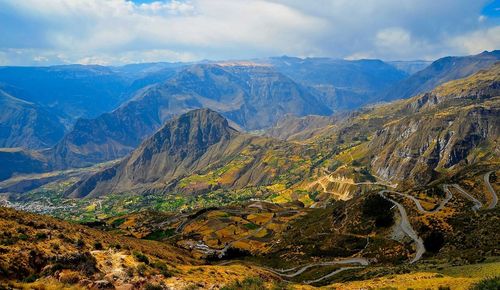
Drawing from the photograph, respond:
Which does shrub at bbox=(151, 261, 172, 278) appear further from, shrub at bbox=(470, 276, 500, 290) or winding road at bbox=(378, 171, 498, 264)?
winding road at bbox=(378, 171, 498, 264)

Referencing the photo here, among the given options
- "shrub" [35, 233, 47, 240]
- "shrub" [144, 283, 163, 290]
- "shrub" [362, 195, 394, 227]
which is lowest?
"shrub" [362, 195, 394, 227]

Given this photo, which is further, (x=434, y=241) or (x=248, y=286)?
(x=434, y=241)

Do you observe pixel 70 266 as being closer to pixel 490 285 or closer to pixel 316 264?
pixel 490 285

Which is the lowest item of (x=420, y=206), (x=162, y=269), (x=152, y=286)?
(x=420, y=206)

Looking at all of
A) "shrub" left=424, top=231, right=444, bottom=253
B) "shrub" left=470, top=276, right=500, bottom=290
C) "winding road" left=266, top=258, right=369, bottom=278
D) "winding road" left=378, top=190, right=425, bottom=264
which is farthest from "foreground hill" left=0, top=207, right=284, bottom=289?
"shrub" left=424, top=231, right=444, bottom=253

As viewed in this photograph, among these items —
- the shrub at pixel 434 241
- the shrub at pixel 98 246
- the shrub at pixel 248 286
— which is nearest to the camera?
the shrub at pixel 248 286

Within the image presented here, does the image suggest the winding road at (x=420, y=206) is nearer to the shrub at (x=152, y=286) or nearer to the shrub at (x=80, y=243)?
the shrub at (x=152, y=286)

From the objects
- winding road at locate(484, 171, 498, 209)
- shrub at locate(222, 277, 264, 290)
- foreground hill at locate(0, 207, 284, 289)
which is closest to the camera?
foreground hill at locate(0, 207, 284, 289)

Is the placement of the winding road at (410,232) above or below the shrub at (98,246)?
below

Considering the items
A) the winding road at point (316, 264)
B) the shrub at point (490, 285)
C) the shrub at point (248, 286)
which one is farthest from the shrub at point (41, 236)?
the winding road at point (316, 264)

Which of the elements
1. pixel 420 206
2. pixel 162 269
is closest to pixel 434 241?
pixel 420 206

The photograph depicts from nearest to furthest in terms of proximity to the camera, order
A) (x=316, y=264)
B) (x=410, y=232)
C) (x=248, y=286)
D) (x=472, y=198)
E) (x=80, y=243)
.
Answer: (x=248, y=286) → (x=80, y=243) → (x=316, y=264) → (x=410, y=232) → (x=472, y=198)

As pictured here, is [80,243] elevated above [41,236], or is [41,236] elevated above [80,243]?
[41,236]
